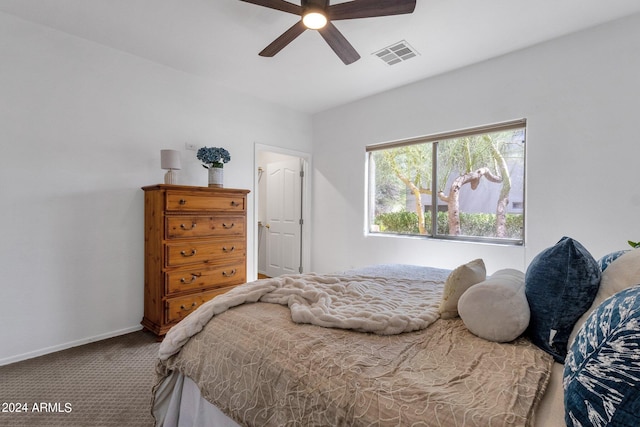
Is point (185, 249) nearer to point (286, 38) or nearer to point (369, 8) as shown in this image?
point (286, 38)

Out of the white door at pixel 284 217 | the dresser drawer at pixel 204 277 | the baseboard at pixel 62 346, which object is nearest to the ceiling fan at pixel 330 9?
the dresser drawer at pixel 204 277

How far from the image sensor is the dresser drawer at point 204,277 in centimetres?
270

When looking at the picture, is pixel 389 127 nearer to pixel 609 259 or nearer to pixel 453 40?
pixel 453 40

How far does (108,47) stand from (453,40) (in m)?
3.16

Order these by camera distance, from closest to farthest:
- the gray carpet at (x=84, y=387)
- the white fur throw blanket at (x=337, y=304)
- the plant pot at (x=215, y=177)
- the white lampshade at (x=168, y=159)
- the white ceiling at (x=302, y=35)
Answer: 1. the white fur throw blanket at (x=337, y=304)
2. the gray carpet at (x=84, y=387)
3. the white ceiling at (x=302, y=35)
4. the white lampshade at (x=168, y=159)
5. the plant pot at (x=215, y=177)

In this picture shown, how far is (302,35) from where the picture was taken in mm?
2547

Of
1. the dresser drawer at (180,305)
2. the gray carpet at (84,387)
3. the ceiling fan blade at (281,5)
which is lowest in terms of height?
the gray carpet at (84,387)

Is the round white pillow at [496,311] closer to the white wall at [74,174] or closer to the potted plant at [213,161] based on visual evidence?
the potted plant at [213,161]

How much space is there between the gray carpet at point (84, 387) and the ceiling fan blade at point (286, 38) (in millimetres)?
2518

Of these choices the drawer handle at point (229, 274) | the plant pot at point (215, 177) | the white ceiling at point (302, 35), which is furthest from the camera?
the plant pot at point (215, 177)

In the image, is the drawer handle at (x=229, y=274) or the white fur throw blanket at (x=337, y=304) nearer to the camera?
the white fur throw blanket at (x=337, y=304)

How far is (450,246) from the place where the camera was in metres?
3.22

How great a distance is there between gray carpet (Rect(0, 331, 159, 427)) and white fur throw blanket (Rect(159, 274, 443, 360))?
26.9 inches

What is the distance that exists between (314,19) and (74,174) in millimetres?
2401
